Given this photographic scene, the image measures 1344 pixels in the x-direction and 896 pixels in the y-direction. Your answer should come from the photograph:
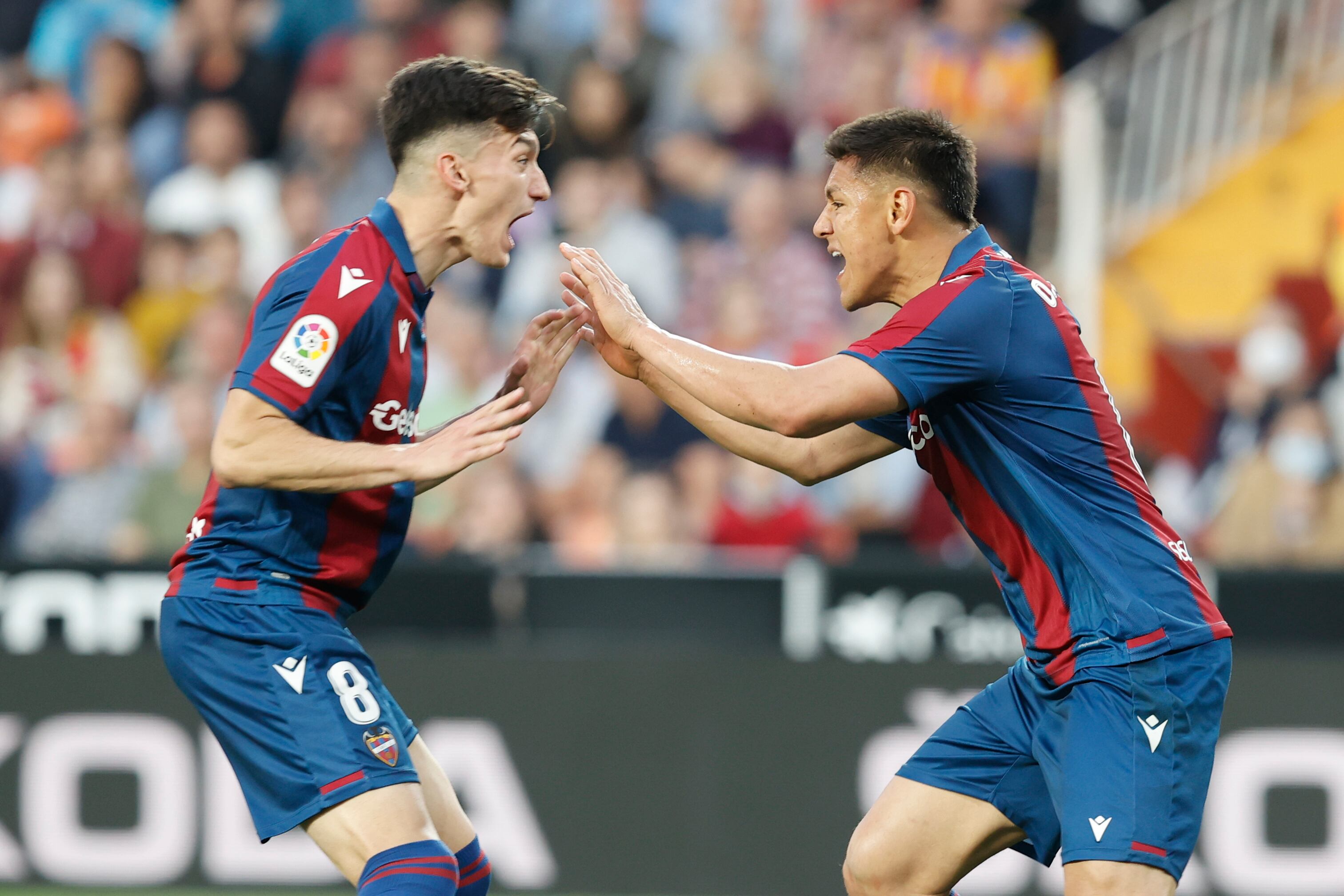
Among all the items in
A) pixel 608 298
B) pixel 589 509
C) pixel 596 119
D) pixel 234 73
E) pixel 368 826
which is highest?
pixel 234 73

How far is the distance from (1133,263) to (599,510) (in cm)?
430

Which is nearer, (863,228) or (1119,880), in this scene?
(1119,880)

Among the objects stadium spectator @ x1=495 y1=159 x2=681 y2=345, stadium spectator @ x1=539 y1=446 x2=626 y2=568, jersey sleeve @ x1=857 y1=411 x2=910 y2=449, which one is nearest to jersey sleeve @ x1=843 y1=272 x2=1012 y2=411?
jersey sleeve @ x1=857 y1=411 x2=910 y2=449

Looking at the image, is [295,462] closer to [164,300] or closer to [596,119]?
[596,119]

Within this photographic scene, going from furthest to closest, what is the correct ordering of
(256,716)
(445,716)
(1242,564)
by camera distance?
(1242,564) < (445,716) < (256,716)

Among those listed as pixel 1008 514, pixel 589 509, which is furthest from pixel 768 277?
pixel 1008 514

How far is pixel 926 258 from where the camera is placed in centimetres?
439

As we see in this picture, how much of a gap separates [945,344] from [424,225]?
1.40 metres

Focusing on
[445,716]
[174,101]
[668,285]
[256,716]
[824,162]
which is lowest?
[445,716]

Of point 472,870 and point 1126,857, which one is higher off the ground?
point 1126,857

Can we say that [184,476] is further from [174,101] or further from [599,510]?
[174,101]

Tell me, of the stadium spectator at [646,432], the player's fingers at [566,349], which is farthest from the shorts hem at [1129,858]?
the stadium spectator at [646,432]

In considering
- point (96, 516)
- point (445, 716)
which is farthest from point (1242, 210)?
point (96, 516)

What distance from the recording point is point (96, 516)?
9.31 m
